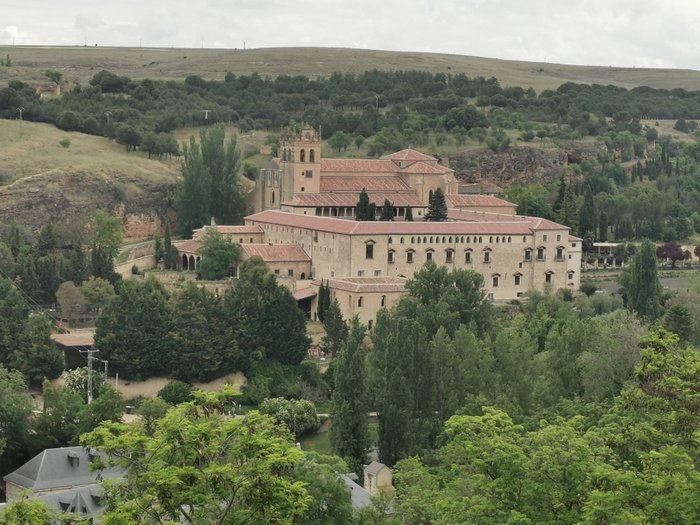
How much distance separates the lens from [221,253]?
234 feet

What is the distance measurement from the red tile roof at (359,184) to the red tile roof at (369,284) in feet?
37.7

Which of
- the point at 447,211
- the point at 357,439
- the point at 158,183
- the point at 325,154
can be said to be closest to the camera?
the point at 357,439

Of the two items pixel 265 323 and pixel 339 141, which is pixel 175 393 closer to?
pixel 265 323

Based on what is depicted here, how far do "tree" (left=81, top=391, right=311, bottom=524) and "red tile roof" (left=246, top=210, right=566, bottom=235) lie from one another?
4193cm

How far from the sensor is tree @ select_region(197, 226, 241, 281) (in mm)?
71250

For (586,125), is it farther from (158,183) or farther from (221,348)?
(221,348)

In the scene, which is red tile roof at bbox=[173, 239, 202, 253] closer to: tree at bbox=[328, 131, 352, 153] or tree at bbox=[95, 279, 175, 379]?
tree at bbox=[95, 279, 175, 379]

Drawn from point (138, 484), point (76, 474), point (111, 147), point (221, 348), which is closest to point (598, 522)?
point (138, 484)

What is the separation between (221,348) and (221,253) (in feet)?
36.8

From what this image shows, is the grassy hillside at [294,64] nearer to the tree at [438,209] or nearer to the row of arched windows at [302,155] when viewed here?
the row of arched windows at [302,155]

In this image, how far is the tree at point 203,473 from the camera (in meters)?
26.1

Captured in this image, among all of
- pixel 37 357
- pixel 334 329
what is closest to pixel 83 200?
pixel 334 329

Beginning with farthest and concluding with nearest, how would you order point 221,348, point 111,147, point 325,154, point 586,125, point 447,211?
1. point 586,125
2. point 325,154
3. point 111,147
4. point 447,211
5. point 221,348

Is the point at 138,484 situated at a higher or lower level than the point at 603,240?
higher
